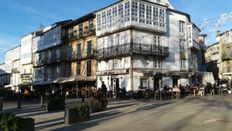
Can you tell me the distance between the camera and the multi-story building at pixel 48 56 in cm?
5147

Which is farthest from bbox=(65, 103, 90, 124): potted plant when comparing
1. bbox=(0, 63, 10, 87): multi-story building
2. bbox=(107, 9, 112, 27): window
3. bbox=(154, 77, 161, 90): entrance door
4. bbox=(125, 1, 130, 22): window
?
bbox=(0, 63, 10, 87): multi-story building

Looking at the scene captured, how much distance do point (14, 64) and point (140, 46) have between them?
48.2m

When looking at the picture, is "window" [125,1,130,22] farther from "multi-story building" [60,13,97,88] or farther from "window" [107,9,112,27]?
"multi-story building" [60,13,97,88]

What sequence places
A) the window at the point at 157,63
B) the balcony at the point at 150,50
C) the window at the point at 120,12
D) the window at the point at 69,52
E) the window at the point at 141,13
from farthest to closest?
the window at the point at 69,52, the window at the point at 157,63, the window at the point at 120,12, the window at the point at 141,13, the balcony at the point at 150,50

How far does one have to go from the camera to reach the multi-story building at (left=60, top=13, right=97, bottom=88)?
42941 mm

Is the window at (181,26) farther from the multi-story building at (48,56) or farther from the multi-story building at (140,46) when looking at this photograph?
the multi-story building at (48,56)

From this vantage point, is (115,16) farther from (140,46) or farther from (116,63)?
(116,63)

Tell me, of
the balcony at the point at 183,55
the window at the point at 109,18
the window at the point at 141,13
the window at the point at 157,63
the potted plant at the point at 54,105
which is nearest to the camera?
the potted plant at the point at 54,105

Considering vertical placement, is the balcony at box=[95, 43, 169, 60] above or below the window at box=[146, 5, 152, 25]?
below

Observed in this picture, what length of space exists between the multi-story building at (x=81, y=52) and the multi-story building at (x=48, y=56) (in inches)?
70.3

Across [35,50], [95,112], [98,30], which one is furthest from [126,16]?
[35,50]

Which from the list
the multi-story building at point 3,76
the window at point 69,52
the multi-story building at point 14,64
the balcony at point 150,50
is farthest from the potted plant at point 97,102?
the multi-story building at point 3,76

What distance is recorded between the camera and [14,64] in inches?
3024

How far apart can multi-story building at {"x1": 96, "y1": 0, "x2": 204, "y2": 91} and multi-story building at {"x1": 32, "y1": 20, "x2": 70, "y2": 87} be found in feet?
39.3
